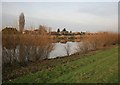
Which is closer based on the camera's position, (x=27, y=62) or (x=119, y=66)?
(x=119, y=66)

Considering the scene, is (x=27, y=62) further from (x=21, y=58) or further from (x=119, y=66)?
(x=119, y=66)

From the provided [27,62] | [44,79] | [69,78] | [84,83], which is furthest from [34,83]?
[27,62]

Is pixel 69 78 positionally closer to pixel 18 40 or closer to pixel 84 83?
pixel 84 83

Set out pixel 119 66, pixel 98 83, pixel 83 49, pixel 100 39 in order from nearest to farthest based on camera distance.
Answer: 1. pixel 98 83
2. pixel 119 66
3. pixel 83 49
4. pixel 100 39

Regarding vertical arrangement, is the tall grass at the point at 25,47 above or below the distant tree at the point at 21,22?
below

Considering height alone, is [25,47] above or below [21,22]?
below

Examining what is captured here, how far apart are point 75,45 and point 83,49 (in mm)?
1187

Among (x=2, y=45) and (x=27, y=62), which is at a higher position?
(x=2, y=45)

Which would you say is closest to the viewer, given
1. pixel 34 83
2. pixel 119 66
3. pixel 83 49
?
pixel 34 83

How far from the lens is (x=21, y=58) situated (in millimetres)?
14914

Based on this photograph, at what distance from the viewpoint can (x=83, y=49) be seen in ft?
71.8

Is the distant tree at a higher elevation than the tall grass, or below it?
higher

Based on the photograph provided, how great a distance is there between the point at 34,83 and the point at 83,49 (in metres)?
14.1

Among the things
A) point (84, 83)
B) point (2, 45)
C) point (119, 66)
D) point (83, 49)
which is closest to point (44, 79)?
point (84, 83)
